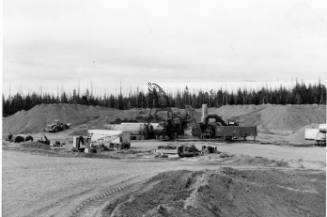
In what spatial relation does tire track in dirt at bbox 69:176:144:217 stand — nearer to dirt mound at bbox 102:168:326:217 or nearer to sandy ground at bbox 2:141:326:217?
sandy ground at bbox 2:141:326:217

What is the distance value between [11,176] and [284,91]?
72.9 metres

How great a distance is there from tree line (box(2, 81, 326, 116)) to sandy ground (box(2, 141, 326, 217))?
53.5m

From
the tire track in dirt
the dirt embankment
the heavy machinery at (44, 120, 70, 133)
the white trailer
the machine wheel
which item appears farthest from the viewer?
the dirt embankment

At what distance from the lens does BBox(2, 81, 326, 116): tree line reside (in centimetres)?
8075

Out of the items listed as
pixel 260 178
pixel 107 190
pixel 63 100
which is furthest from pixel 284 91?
pixel 107 190

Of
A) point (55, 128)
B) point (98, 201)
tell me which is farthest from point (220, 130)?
point (98, 201)

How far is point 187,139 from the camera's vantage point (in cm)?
4175

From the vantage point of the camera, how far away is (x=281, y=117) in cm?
6494

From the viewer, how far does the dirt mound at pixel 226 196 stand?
1087cm

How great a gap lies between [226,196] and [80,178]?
18.5 ft

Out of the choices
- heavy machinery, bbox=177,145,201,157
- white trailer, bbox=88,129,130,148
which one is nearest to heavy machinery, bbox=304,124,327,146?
heavy machinery, bbox=177,145,201,157

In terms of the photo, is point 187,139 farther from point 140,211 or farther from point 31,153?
point 140,211

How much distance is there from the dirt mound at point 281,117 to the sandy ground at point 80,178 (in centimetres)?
3415

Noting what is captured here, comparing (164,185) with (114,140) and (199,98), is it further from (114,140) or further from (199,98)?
(199,98)
